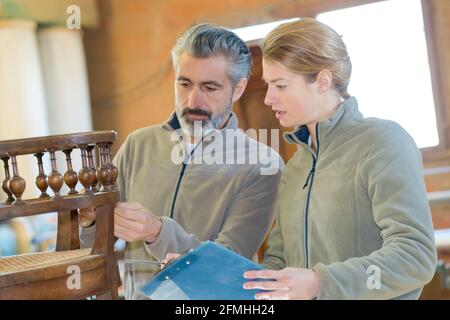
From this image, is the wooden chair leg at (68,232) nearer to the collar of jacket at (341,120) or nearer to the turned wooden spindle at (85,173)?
the turned wooden spindle at (85,173)

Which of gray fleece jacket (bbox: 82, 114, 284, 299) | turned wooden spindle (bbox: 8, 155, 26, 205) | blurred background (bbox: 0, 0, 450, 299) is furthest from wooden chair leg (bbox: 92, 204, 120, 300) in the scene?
blurred background (bbox: 0, 0, 450, 299)

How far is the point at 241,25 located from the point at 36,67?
759 mm

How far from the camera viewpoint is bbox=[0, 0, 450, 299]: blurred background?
190cm

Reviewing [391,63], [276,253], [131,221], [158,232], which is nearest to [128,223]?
[131,221]

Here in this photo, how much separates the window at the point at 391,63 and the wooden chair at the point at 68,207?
962mm

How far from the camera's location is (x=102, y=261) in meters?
1.09

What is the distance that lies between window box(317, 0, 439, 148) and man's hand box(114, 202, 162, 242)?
83cm

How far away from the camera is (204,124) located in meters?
1.55

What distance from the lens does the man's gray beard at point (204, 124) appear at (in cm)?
155

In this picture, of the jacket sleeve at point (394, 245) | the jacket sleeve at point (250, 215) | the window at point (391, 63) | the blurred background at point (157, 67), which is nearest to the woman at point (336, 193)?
the jacket sleeve at point (394, 245)
